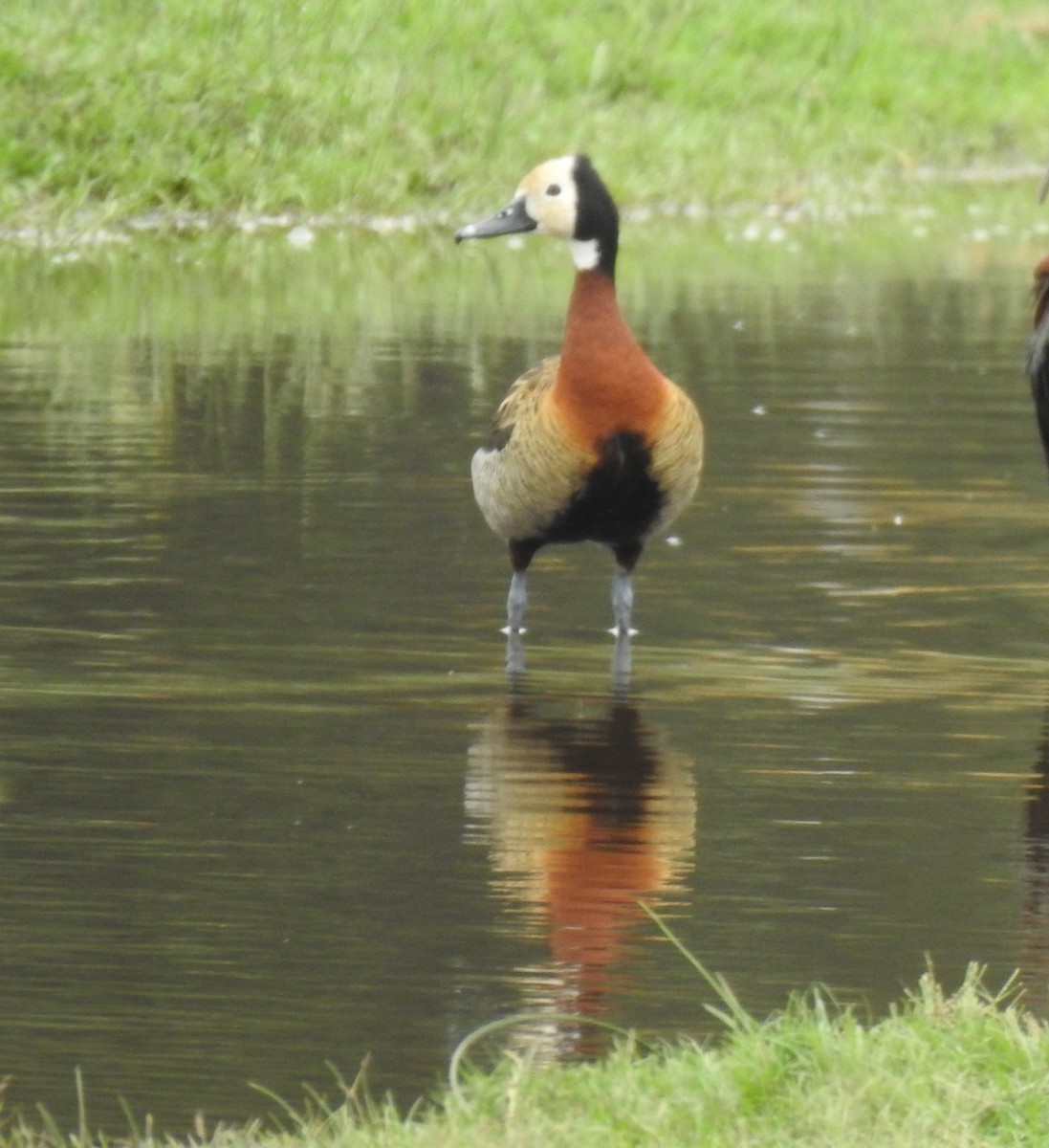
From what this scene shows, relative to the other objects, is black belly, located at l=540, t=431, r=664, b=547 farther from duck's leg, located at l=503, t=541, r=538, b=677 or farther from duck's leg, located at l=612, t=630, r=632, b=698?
duck's leg, located at l=612, t=630, r=632, b=698

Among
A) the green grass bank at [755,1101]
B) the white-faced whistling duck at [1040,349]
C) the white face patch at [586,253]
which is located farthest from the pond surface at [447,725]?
the white face patch at [586,253]

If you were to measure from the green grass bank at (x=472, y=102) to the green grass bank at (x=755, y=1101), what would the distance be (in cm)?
1394

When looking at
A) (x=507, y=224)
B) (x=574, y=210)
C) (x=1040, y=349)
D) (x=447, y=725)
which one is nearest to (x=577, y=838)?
(x=447, y=725)

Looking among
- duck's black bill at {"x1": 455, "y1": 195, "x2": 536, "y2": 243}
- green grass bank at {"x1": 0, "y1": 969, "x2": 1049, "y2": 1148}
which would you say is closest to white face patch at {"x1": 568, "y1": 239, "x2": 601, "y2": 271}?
duck's black bill at {"x1": 455, "y1": 195, "x2": 536, "y2": 243}

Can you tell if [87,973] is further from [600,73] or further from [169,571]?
[600,73]

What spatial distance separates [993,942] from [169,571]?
12.8 ft

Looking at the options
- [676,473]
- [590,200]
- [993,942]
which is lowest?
[993,942]

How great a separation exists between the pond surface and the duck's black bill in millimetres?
1009

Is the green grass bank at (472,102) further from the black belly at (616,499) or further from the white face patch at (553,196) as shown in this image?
the black belly at (616,499)

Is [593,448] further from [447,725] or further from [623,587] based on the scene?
[447,725]

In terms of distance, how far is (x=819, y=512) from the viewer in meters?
9.70

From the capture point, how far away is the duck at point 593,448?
7.26 metres

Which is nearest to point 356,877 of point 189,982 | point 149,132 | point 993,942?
point 189,982

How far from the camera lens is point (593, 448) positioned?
7.25 metres
